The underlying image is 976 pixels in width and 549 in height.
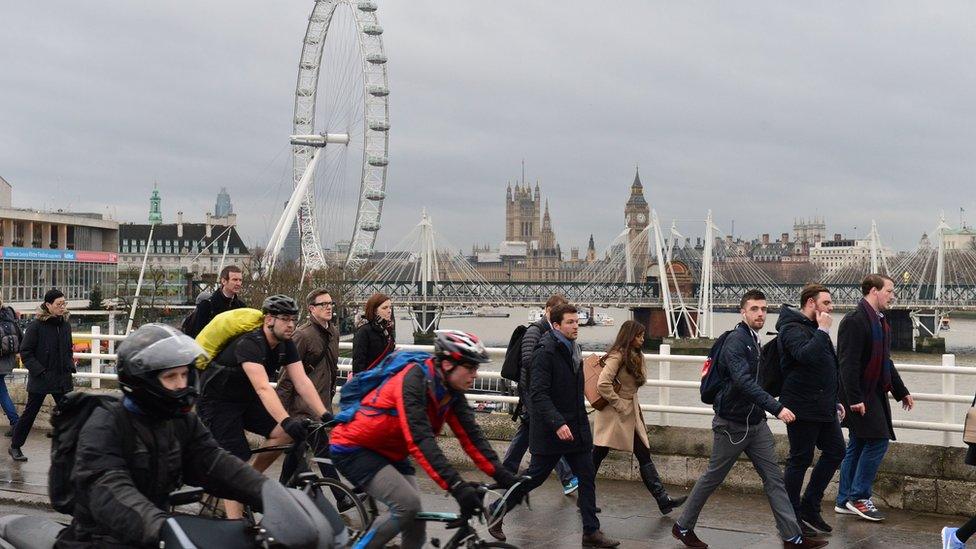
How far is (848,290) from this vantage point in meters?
121

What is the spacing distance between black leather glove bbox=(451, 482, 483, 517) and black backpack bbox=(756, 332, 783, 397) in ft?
11.2

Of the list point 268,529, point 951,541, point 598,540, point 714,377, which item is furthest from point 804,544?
point 268,529

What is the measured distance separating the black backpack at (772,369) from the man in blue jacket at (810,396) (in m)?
0.04

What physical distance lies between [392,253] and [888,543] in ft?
359

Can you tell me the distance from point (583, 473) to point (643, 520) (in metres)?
1.20

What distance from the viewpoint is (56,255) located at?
258 ft

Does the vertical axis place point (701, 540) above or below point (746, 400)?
below

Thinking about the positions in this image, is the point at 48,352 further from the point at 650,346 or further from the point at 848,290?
the point at 848,290

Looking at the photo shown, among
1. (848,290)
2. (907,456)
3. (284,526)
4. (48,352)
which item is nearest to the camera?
(284,526)

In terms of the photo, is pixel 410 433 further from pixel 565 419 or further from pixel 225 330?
pixel 565 419

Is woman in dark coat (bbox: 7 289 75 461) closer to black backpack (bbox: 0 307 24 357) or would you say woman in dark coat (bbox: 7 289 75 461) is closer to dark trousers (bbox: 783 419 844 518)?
black backpack (bbox: 0 307 24 357)

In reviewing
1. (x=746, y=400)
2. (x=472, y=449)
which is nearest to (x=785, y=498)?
(x=746, y=400)

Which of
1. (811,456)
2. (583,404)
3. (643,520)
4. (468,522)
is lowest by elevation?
(643,520)

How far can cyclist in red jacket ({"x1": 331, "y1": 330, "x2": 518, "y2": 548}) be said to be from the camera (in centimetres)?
515
